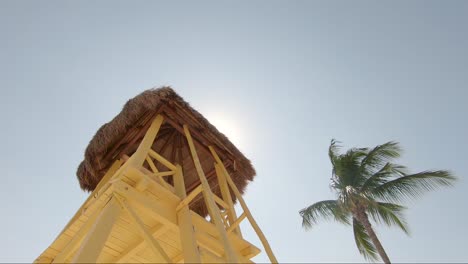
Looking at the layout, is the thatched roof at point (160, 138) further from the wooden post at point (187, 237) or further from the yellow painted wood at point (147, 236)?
the yellow painted wood at point (147, 236)

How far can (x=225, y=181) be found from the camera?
6.24 metres

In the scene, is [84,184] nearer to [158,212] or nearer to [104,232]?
[158,212]

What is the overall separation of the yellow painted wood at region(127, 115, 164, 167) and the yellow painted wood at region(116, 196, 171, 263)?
683mm

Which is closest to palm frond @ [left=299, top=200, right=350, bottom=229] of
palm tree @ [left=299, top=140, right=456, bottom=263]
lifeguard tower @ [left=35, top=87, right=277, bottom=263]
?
palm tree @ [left=299, top=140, right=456, bottom=263]

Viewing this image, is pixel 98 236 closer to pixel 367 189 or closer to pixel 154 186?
pixel 154 186

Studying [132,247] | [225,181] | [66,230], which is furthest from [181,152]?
[66,230]

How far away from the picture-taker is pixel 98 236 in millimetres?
3135

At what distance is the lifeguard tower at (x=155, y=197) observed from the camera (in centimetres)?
368

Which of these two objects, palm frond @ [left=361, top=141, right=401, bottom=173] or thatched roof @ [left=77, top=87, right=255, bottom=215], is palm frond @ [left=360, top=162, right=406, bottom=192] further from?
thatched roof @ [left=77, top=87, right=255, bottom=215]

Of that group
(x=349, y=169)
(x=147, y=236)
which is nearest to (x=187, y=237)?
(x=147, y=236)

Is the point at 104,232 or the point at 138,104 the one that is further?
the point at 138,104

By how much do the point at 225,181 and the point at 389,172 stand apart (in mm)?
7776

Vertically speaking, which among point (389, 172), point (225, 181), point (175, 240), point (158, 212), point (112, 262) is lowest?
point (112, 262)

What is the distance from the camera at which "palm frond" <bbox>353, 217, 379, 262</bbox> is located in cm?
1088
